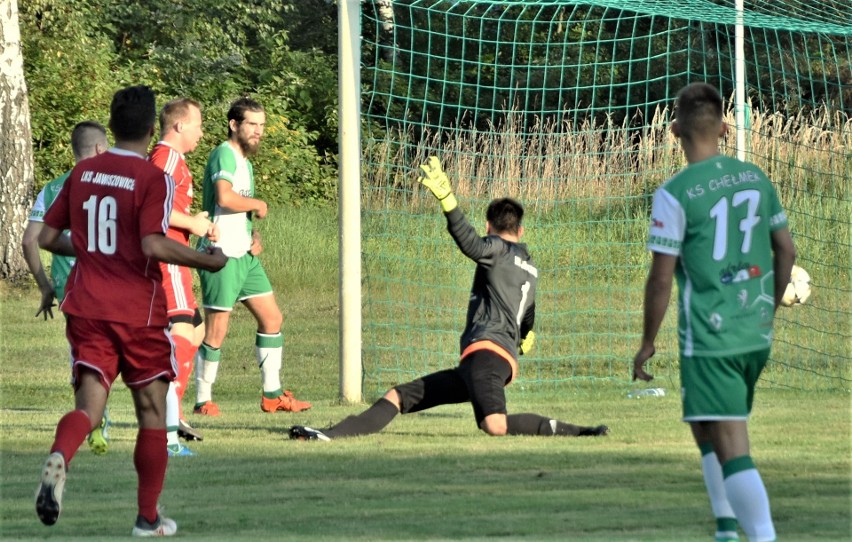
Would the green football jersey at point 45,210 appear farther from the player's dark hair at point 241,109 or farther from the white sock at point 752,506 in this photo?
the white sock at point 752,506

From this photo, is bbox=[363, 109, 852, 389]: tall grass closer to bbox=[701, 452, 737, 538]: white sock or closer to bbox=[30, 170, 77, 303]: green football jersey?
bbox=[30, 170, 77, 303]: green football jersey

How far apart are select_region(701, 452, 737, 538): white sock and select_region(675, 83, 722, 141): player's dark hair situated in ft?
3.84

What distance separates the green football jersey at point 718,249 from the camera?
16.4 ft

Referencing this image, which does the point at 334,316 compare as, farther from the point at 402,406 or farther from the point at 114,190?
the point at 114,190

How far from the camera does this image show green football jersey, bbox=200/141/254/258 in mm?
8898

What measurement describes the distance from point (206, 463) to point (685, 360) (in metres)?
3.16

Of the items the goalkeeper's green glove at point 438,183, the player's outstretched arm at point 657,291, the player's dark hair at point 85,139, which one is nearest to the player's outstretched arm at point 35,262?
the player's dark hair at point 85,139

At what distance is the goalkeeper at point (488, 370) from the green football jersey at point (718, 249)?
9.72 ft

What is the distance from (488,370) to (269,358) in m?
2.08

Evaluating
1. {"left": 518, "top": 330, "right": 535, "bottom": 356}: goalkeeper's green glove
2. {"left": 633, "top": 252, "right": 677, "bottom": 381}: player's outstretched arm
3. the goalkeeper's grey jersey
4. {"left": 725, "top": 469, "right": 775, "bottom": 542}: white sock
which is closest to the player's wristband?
the goalkeeper's grey jersey

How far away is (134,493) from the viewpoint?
658 centimetres

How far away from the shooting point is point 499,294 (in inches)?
321

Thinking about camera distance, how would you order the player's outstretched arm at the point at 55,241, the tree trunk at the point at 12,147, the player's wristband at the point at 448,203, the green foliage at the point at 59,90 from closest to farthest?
the player's outstretched arm at the point at 55,241
the player's wristband at the point at 448,203
the tree trunk at the point at 12,147
the green foliage at the point at 59,90

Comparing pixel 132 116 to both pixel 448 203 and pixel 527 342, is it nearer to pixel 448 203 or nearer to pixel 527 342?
pixel 448 203
